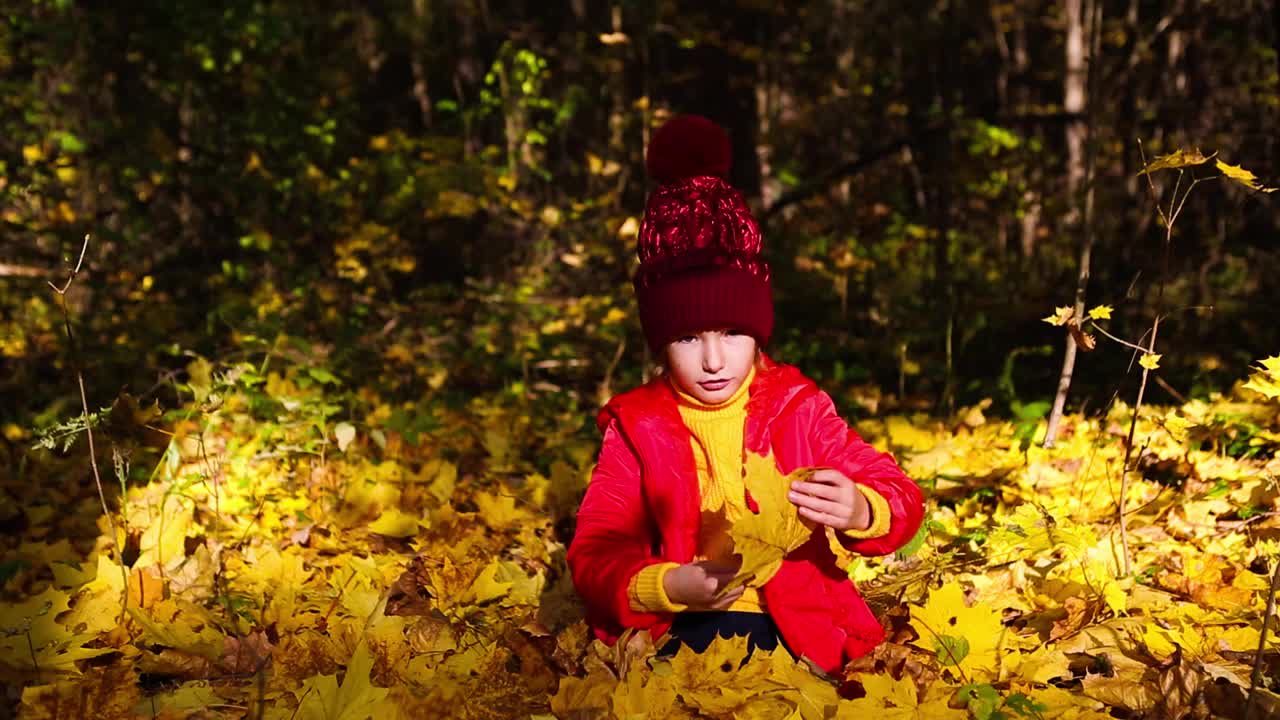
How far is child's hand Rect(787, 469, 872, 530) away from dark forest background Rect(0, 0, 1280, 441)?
66.7 inches

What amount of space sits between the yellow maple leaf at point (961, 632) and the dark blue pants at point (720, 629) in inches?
12.4

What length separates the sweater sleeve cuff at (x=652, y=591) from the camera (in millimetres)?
1765

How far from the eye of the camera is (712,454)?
77.8 inches

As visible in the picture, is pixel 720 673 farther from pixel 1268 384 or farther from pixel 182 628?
pixel 1268 384

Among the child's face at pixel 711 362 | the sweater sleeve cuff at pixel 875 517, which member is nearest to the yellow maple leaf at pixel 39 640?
the child's face at pixel 711 362

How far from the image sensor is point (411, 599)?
2359 millimetres

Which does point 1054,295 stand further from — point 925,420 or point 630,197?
point 630,197

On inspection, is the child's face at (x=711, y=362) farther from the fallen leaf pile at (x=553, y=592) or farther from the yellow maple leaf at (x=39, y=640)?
the yellow maple leaf at (x=39, y=640)

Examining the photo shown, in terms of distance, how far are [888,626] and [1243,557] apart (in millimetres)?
981

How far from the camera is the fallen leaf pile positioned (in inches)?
68.6

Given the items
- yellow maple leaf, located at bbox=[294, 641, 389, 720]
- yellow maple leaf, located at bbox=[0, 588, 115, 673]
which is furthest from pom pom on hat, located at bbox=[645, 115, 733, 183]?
yellow maple leaf, located at bbox=[0, 588, 115, 673]

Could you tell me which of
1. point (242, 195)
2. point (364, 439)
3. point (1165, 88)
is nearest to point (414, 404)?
point (364, 439)

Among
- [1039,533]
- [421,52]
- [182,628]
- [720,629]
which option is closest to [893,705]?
[720,629]

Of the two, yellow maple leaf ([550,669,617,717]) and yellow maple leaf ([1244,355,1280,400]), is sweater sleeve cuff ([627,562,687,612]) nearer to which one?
yellow maple leaf ([550,669,617,717])
